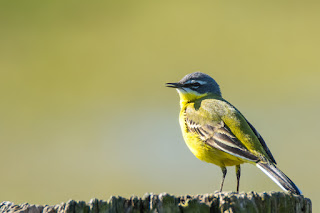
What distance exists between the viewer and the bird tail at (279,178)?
5983 mm

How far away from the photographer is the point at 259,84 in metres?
19.9

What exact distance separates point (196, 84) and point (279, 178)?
3334 millimetres

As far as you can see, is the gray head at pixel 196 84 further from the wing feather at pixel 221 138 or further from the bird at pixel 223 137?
the wing feather at pixel 221 138

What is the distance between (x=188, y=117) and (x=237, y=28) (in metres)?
16.5

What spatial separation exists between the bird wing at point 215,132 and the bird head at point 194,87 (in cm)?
53

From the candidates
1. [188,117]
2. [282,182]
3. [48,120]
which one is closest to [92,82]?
[48,120]

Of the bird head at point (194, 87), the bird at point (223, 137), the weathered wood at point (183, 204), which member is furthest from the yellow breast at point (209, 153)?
the weathered wood at point (183, 204)

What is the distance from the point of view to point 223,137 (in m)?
7.55

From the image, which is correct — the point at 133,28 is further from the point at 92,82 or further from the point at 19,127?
the point at 19,127

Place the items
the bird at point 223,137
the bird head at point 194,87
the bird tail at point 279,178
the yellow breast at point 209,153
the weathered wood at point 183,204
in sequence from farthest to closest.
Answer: the bird head at point 194,87 → the yellow breast at point 209,153 → the bird at point 223,137 → the bird tail at point 279,178 → the weathered wood at point 183,204

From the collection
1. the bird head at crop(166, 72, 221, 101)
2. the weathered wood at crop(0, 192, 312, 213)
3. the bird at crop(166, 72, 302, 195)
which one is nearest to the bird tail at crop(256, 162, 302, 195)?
the bird at crop(166, 72, 302, 195)

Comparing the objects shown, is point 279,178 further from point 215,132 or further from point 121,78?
point 121,78

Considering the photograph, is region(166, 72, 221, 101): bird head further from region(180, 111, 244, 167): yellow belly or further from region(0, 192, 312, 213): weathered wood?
region(0, 192, 312, 213): weathered wood

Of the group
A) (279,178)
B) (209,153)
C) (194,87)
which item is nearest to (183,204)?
(279,178)
